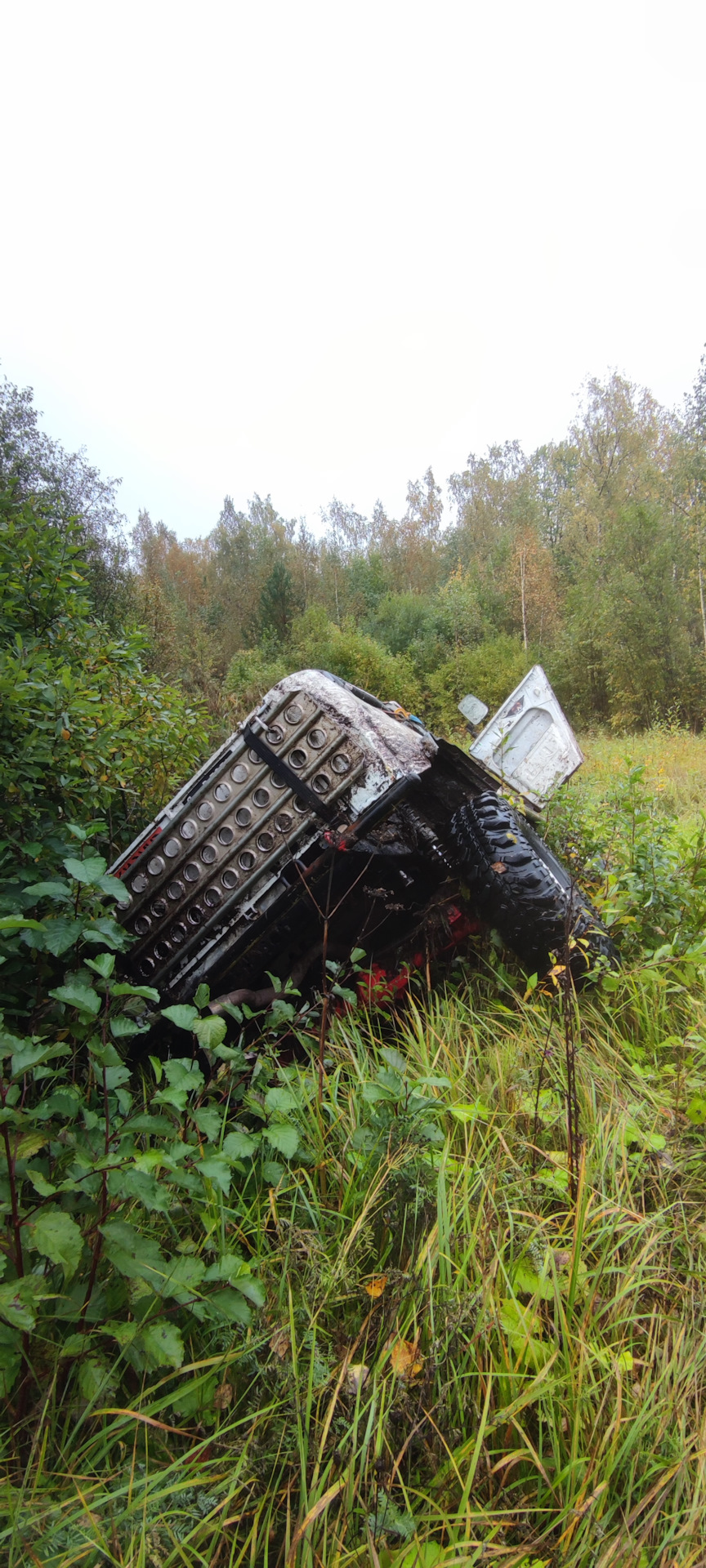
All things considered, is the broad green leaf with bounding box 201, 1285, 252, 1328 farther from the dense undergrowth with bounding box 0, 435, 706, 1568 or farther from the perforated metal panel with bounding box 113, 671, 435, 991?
the perforated metal panel with bounding box 113, 671, 435, 991

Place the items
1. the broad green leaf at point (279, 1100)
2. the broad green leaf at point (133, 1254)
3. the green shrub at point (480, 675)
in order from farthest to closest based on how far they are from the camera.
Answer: the green shrub at point (480, 675), the broad green leaf at point (279, 1100), the broad green leaf at point (133, 1254)

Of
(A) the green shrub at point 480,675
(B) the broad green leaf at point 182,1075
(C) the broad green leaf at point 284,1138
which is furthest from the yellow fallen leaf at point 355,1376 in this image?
(A) the green shrub at point 480,675

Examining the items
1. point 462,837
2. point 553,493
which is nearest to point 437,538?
point 553,493

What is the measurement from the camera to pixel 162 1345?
1151mm

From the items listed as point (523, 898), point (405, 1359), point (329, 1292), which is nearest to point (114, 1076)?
point (329, 1292)

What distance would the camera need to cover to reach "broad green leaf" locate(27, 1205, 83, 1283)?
42.0 inches

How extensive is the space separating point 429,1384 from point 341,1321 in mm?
225

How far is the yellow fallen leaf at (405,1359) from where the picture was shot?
4.11 feet

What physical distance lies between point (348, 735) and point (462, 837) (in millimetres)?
728

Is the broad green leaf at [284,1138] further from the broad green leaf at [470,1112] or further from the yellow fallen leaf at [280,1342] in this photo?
the broad green leaf at [470,1112]

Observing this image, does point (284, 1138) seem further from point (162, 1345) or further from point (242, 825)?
point (242, 825)

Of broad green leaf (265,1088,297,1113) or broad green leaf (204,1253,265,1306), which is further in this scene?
broad green leaf (265,1088,297,1113)

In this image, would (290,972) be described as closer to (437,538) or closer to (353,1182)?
(353,1182)

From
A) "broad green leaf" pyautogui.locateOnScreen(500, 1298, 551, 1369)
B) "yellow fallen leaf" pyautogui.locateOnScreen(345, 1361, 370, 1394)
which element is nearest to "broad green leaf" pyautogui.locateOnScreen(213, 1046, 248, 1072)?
"yellow fallen leaf" pyautogui.locateOnScreen(345, 1361, 370, 1394)
